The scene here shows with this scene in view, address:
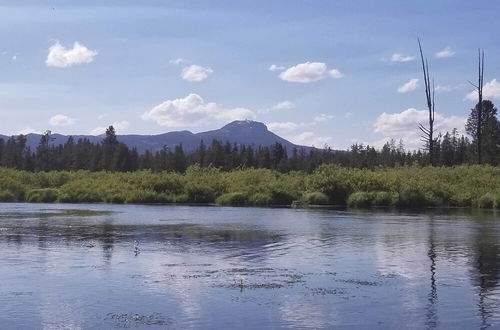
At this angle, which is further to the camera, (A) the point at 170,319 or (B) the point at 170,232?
(B) the point at 170,232

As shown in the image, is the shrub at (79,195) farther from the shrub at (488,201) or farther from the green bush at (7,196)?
the shrub at (488,201)

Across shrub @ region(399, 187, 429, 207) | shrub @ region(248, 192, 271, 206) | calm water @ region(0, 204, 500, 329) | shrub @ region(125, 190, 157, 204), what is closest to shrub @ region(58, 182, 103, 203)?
shrub @ region(125, 190, 157, 204)

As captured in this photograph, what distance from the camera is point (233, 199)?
80.8 m

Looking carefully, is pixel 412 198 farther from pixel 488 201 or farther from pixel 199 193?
pixel 199 193

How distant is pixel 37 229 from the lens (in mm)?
37500

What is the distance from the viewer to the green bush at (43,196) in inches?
3605

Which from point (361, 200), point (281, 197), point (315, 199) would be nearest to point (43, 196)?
point (281, 197)

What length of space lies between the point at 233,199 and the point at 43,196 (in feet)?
93.3

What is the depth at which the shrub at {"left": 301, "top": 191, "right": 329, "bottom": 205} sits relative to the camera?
7462 cm

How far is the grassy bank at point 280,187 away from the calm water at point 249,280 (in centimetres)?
3585

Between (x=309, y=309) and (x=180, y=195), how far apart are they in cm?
7409

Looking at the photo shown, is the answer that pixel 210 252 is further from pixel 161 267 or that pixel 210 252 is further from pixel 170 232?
pixel 170 232

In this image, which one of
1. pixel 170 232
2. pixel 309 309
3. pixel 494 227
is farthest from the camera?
pixel 494 227

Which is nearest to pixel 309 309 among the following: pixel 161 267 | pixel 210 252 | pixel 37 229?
pixel 161 267
